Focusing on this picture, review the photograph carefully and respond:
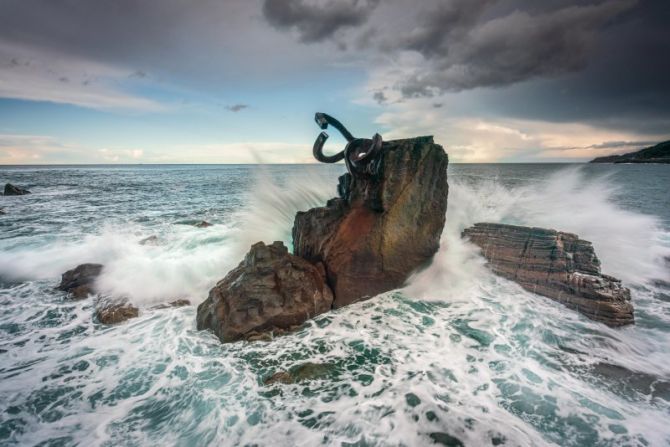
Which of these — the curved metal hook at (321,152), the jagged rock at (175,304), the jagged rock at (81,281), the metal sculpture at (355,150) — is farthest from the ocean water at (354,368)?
the curved metal hook at (321,152)

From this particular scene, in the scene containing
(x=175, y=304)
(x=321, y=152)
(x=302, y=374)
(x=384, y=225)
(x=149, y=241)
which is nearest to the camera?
(x=302, y=374)

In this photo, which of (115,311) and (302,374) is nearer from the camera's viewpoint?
(302,374)

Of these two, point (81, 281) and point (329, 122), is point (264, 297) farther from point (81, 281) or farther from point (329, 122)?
point (81, 281)

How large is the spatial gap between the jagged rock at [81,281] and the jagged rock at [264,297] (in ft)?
13.1

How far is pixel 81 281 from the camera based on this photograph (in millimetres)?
8547

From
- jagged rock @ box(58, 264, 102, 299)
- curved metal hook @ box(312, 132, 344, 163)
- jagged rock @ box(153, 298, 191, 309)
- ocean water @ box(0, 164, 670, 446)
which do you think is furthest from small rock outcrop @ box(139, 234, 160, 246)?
curved metal hook @ box(312, 132, 344, 163)

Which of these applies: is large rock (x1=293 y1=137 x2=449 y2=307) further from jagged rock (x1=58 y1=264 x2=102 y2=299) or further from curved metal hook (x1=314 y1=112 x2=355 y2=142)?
jagged rock (x1=58 y1=264 x2=102 y2=299)

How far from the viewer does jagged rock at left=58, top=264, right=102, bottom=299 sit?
8.15 meters

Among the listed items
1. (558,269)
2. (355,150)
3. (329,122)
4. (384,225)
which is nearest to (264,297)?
(384,225)

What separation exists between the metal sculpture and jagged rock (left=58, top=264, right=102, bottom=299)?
24.4ft

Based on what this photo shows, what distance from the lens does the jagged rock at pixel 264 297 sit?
620cm

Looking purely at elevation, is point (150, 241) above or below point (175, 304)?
above

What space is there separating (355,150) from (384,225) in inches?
95.4

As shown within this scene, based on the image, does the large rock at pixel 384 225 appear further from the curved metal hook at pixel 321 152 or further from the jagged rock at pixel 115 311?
the jagged rock at pixel 115 311
